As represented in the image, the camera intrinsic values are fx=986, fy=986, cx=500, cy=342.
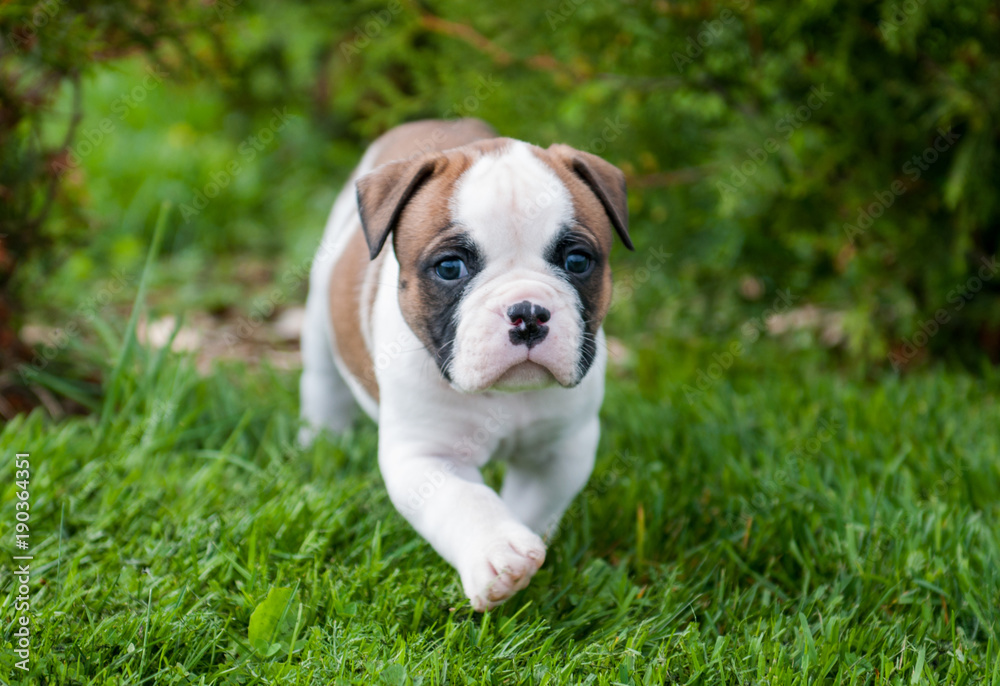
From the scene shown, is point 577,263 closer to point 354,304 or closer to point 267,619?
point 354,304

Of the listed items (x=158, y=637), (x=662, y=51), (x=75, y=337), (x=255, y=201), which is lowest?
(x=255, y=201)

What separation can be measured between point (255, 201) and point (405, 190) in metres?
5.63

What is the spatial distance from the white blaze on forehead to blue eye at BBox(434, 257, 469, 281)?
95 millimetres

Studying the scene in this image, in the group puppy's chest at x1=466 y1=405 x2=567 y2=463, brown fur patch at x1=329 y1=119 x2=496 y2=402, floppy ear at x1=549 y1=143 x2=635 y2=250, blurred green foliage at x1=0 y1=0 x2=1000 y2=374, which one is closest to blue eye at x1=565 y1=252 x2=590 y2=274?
floppy ear at x1=549 y1=143 x2=635 y2=250

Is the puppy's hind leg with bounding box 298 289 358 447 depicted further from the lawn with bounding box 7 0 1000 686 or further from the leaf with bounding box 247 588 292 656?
the leaf with bounding box 247 588 292 656

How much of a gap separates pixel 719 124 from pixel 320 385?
3.30 meters

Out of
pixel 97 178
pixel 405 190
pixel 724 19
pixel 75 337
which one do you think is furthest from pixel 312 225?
pixel 405 190

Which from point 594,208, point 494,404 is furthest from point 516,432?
point 594,208

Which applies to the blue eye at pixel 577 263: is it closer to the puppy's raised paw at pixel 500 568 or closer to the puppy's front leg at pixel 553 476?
the puppy's front leg at pixel 553 476

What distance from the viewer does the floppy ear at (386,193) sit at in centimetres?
321

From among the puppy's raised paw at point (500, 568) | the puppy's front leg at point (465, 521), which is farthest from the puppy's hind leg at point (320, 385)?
the puppy's raised paw at point (500, 568)

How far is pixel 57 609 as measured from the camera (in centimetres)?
293

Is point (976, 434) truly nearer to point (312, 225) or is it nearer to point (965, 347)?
point (965, 347)

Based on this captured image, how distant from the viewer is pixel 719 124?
6.49m
